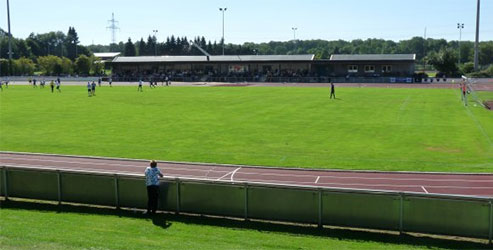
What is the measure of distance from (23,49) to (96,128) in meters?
159

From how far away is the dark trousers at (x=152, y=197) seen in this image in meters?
13.5

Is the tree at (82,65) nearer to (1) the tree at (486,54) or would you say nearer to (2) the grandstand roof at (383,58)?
(2) the grandstand roof at (383,58)

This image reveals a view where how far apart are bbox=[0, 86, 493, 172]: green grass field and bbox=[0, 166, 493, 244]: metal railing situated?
28.6ft

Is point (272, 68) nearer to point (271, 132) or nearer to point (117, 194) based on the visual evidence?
point (271, 132)

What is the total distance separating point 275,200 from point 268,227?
67 cm

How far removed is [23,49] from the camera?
17575 centimetres

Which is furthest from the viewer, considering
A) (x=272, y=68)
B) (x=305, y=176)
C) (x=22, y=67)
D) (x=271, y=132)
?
(x=22, y=67)

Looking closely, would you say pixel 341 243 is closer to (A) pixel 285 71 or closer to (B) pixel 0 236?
(B) pixel 0 236

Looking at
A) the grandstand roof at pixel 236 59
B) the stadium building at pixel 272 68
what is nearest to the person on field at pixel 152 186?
the stadium building at pixel 272 68

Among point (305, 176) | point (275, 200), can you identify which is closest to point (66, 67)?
point (305, 176)

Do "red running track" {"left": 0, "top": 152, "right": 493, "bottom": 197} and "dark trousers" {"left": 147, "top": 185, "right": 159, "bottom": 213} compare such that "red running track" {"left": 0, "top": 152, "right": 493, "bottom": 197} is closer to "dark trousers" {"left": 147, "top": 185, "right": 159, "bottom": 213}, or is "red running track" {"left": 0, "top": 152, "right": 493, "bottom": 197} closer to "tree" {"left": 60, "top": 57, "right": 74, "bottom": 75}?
"dark trousers" {"left": 147, "top": 185, "right": 159, "bottom": 213}

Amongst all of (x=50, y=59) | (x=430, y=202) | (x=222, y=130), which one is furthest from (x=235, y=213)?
(x=50, y=59)

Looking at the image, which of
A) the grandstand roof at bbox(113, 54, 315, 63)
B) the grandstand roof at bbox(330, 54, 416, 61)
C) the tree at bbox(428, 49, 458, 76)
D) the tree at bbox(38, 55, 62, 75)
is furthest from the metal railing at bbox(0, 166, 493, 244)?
the tree at bbox(38, 55, 62, 75)

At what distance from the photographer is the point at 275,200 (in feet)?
42.0
